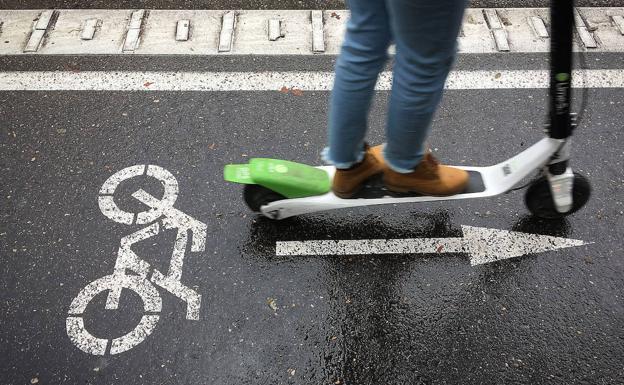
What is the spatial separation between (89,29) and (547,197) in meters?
2.91

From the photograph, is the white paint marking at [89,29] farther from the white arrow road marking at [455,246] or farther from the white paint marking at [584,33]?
the white paint marking at [584,33]

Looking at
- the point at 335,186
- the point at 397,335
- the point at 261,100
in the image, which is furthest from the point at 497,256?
the point at 261,100

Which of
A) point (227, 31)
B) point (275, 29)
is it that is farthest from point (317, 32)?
point (227, 31)

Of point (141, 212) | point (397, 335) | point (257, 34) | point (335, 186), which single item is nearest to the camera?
point (397, 335)

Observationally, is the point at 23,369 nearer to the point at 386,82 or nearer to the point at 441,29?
the point at 441,29

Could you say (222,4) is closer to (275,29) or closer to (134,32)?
(275,29)

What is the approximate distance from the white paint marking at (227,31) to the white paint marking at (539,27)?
1.93 metres

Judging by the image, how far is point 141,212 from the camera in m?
2.75

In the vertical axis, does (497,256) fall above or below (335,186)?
below

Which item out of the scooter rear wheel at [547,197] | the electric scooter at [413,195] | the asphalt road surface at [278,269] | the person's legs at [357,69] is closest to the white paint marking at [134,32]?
the asphalt road surface at [278,269]

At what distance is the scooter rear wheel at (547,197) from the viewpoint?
252cm

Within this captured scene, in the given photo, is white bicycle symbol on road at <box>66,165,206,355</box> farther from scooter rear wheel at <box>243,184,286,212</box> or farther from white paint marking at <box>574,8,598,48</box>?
white paint marking at <box>574,8,598,48</box>

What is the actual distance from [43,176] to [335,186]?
60.2 inches

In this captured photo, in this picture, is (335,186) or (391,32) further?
(335,186)
